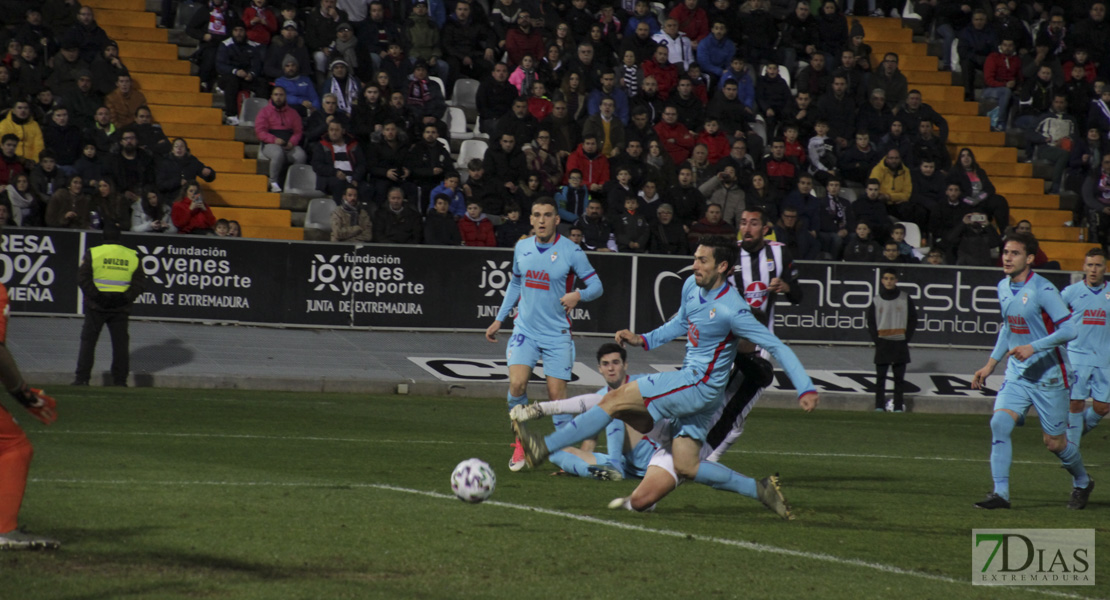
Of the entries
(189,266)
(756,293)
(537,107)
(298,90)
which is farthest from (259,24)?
(756,293)

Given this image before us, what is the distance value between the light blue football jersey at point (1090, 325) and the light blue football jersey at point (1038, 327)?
248cm

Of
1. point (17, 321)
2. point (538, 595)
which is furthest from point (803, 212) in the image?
point (538, 595)

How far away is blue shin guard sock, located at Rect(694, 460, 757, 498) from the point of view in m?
8.37

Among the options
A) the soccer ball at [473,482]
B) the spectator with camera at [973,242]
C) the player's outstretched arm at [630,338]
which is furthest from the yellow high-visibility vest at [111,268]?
the spectator with camera at [973,242]

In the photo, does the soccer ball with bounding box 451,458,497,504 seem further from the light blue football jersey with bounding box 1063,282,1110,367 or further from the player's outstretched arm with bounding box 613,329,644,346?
the light blue football jersey with bounding box 1063,282,1110,367

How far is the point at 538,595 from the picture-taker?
6352 millimetres

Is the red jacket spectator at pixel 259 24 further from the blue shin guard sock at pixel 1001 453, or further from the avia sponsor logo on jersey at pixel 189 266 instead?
the blue shin guard sock at pixel 1001 453

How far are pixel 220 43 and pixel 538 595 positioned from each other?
19.5 meters

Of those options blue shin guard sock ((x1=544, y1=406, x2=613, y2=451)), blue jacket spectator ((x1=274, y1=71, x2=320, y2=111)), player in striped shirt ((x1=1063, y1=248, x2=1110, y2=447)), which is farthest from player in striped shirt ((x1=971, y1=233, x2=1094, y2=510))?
blue jacket spectator ((x1=274, y1=71, x2=320, y2=111))

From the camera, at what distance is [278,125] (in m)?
22.5

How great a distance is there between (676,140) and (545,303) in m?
12.8

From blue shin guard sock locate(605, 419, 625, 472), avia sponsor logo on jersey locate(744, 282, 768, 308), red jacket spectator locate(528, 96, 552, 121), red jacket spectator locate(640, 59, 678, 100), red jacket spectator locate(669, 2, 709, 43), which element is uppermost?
red jacket spectator locate(669, 2, 709, 43)

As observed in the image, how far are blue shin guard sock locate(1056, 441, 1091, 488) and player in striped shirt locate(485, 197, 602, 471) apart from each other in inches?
168

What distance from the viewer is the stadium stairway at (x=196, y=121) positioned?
22.4 meters
